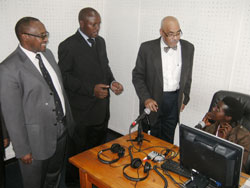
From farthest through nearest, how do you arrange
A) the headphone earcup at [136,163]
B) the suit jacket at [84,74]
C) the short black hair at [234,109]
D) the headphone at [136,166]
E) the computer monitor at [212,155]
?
the suit jacket at [84,74] < the short black hair at [234,109] < the headphone earcup at [136,163] < the headphone at [136,166] < the computer monitor at [212,155]

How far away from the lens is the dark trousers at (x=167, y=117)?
104 inches

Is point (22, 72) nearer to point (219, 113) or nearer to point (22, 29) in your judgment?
point (22, 29)

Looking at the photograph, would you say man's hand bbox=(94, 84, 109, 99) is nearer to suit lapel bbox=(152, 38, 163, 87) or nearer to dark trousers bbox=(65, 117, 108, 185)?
Result: dark trousers bbox=(65, 117, 108, 185)

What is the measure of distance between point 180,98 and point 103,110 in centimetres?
96

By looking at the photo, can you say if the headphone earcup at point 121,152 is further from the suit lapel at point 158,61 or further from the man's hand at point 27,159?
the suit lapel at point 158,61

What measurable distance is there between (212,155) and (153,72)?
142 centimetres

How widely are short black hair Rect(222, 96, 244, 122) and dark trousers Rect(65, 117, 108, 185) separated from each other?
1.55m

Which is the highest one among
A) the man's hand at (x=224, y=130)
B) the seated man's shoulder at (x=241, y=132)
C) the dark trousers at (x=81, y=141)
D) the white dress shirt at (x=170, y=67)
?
the white dress shirt at (x=170, y=67)

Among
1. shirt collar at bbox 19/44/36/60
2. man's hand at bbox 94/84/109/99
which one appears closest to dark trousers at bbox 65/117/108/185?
man's hand at bbox 94/84/109/99

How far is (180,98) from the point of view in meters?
2.67

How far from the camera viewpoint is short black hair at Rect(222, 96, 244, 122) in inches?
76.5

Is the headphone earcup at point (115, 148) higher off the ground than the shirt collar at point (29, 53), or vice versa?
the shirt collar at point (29, 53)

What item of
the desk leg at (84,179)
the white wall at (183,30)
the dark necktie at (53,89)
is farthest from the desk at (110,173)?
the white wall at (183,30)

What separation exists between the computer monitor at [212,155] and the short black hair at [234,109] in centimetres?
69
